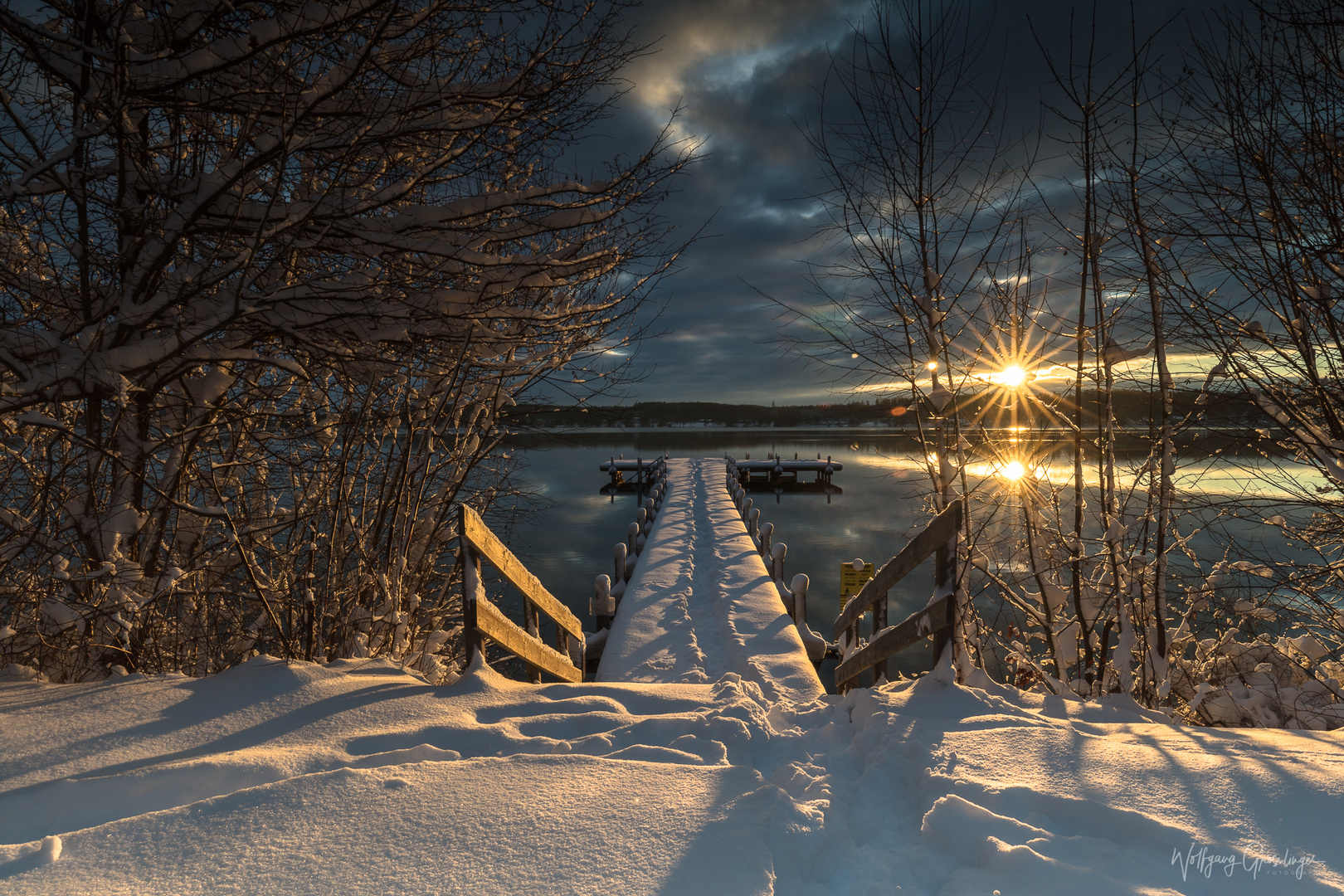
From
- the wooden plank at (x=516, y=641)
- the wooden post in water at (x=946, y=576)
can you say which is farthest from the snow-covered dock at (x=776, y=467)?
the wooden post in water at (x=946, y=576)

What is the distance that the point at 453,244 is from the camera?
3.59 metres

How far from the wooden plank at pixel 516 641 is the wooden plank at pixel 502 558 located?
25 cm

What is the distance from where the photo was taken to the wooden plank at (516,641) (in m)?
3.60

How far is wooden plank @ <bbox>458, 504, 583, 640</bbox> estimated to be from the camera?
11.5ft

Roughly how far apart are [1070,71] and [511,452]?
249 inches

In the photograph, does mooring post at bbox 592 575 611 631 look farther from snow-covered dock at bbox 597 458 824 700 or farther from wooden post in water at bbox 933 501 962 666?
wooden post in water at bbox 933 501 962 666

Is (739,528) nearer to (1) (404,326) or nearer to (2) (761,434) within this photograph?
(1) (404,326)

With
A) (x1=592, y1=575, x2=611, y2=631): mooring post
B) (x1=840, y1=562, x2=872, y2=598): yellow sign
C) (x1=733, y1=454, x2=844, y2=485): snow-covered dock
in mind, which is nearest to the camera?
(x1=592, y1=575, x2=611, y2=631): mooring post

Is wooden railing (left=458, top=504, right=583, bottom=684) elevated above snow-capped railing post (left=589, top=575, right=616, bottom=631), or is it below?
above

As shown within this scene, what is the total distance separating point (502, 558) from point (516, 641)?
0.71 metres

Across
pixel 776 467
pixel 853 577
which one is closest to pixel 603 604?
pixel 853 577

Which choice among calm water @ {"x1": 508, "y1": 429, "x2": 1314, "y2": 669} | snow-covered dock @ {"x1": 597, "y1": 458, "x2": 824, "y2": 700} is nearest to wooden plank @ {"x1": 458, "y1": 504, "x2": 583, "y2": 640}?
calm water @ {"x1": 508, "y1": 429, "x2": 1314, "y2": 669}

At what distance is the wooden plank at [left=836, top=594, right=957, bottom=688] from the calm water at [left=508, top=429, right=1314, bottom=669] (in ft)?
3.35

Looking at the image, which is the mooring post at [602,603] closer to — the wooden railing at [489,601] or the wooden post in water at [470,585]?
the wooden railing at [489,601]
